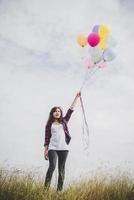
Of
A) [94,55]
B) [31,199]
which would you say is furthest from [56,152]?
[94,55]

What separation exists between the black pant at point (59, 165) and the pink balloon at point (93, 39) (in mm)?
2253

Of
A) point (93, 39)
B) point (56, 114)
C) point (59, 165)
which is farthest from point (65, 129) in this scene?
point (93, 39)

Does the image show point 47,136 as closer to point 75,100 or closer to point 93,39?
point 75,100

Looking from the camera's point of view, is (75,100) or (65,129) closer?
(65,129)

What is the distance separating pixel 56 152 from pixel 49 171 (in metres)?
0.39

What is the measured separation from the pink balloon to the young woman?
3.69ft

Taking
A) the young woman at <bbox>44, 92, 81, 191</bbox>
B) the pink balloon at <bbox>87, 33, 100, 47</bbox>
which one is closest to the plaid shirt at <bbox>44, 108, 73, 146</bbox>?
the young woman at <bbox>44, 92, 81, 191</bbox>

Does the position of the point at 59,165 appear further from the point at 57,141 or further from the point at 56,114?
the point at 56,114

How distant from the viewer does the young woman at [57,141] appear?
767 cm

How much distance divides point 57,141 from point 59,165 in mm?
418

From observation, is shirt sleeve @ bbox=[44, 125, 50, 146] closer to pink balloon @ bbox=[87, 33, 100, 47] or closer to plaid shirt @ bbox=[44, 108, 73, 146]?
plaid shirt @ bbox=[44, 108, 73, 146]

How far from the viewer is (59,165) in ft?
25.8

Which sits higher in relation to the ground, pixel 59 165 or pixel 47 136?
pixel 47 136

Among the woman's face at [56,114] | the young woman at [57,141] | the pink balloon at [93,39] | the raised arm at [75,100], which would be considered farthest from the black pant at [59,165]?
the pink balloon at [93,39]
